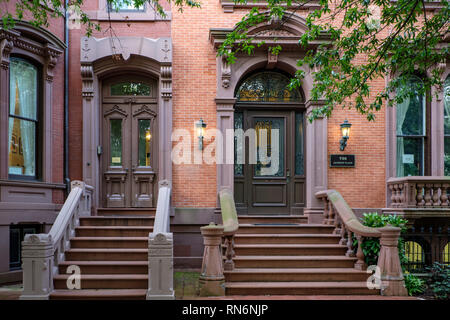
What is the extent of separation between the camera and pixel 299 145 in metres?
10.4

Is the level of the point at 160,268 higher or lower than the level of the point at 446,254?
higher

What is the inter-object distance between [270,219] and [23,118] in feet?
19.6

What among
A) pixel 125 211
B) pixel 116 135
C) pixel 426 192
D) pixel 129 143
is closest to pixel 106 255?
pixel 125 211

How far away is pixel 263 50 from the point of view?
9.89m

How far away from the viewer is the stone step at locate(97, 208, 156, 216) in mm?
9656

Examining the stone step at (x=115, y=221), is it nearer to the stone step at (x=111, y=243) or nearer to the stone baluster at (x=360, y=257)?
the stone step at (x=111, y=243)

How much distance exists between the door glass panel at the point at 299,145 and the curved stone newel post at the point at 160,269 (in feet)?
15.7

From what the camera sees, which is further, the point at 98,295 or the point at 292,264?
the point at 292,264

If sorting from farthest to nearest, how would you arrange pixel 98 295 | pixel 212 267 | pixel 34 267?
pixel 212 267, pixel 98 295, pixel 34 267

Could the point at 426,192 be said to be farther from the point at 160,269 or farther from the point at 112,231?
the point at 112,231

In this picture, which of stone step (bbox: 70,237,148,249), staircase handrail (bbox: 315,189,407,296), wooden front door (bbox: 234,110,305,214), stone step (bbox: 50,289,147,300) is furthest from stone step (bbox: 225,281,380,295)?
wooden front door (bbox: 234,110,305,214)

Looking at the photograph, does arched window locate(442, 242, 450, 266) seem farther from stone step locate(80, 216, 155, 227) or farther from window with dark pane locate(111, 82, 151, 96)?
window with dark pane locate(111, 82, 151, 96)

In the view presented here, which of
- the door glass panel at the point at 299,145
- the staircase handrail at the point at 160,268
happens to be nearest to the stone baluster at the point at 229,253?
the staircase handrail at the point at 160,268
